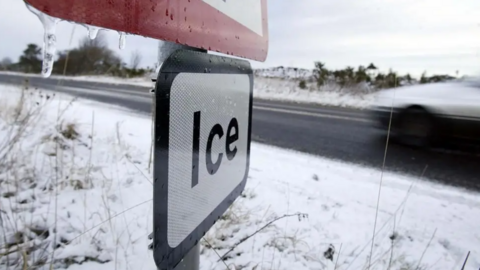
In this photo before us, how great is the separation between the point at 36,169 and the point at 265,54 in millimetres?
2584

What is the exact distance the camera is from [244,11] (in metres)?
0.85

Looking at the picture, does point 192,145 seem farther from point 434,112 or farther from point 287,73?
point 287,73

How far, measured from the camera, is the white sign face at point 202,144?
51 cm

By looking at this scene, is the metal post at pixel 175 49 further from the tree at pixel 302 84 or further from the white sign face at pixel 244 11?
the tree at pixel 302 84

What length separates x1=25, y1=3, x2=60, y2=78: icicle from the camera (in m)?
0.33

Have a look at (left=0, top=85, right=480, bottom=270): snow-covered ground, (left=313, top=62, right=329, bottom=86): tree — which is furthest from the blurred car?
(left=313, top=62, right=329, bottom=86): tree

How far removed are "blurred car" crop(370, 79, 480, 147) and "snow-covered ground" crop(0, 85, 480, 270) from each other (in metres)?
1.73

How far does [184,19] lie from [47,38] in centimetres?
24

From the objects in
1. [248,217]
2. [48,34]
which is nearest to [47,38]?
[48,34]

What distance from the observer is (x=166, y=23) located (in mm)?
505

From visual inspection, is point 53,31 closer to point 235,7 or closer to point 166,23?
point 166,23

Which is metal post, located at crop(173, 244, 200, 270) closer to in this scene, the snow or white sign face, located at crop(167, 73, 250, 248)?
white sign face, located at crop(167, 73, 250, 248)

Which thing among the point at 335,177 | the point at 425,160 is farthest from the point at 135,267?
the point at 425,160

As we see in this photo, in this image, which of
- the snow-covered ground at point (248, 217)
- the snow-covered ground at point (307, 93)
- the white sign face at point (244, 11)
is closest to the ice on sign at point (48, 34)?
the white sign face at point (244, 11)
